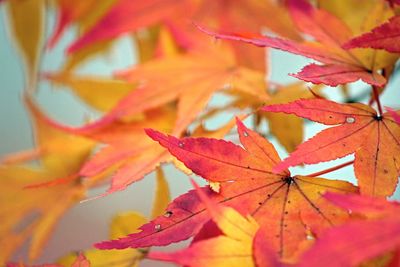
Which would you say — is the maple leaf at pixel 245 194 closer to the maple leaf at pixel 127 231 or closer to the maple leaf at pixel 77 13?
the maple leaf at pixel 127 231

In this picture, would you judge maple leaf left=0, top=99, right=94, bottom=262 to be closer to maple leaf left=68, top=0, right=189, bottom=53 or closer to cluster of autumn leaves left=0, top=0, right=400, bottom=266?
cluster of autumn leaves left=0, top=0, right=400, bottom=266

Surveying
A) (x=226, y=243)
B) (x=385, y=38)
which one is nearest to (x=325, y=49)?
(x=385, y=38)

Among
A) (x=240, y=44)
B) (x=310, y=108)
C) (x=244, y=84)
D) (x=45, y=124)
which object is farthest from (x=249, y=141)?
(x=45, y=124)

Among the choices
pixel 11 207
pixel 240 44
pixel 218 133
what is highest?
pixel 240 44

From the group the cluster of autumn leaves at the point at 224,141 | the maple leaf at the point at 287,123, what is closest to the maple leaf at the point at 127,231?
the cluster of autumn leaves at the point at 224,141

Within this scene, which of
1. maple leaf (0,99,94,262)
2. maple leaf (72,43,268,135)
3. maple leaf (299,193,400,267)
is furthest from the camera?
maple leaf (0,99,94,262)

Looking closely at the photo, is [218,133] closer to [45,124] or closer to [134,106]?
[134,106]

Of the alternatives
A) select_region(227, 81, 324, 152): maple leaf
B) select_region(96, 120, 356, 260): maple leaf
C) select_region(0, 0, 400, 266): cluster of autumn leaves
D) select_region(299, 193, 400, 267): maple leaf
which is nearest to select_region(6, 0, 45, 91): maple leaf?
select_region(0, 0, 400, 266): cluster of autumn leaves

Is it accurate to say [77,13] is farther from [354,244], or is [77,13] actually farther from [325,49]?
[354,244]
